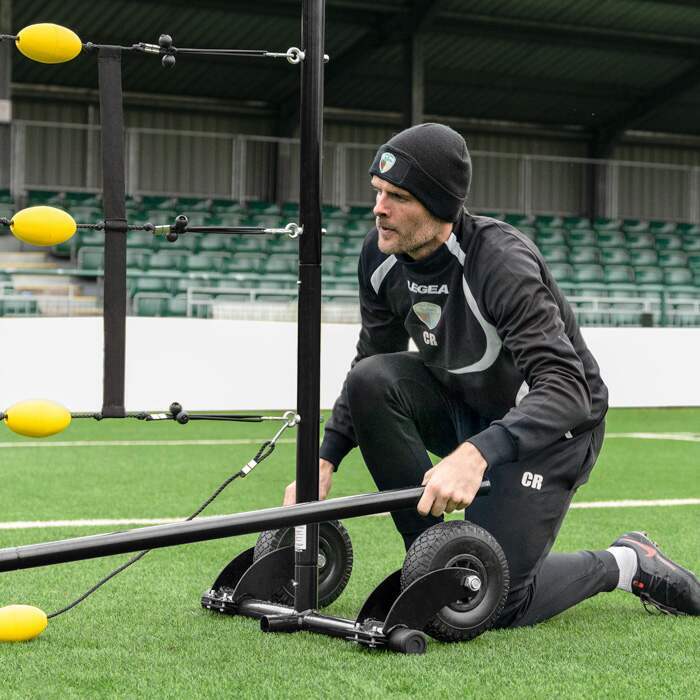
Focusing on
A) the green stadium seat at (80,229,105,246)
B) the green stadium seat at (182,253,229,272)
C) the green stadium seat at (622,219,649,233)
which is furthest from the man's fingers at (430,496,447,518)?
the green stadium seat at (622,219,649,233)

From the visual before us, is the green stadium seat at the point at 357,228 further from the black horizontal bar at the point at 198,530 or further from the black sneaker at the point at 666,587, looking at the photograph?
the black horizontal bar at the point at 198,530

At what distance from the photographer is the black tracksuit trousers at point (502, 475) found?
2748 mm

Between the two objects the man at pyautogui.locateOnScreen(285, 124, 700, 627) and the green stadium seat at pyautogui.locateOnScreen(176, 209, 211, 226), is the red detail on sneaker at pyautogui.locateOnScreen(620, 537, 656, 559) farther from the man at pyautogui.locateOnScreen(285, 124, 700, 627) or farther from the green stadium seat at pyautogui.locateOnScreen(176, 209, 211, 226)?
the green stadium seat at pyautogui.locateOnScreen(176, 209, 211, 226)

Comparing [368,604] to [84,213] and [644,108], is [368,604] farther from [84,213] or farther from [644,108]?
[644,108]

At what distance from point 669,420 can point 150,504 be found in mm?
7030

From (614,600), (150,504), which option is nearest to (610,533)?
(614,600)

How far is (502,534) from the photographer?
9.00ft

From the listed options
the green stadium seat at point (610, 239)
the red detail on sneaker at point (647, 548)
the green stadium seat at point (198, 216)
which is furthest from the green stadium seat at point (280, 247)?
the red detail on sneaker at point (647, 548)

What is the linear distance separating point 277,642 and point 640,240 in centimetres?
1835

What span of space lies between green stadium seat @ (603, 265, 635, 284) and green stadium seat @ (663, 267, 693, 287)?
1.73ft

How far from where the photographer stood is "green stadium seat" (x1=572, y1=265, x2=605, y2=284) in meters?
16.5

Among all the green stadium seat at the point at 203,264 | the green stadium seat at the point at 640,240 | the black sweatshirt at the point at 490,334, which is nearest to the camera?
the black sweatshirt at the point at 490,334

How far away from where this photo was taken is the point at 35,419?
2.31m

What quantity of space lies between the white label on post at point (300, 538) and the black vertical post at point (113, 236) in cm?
51
